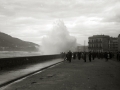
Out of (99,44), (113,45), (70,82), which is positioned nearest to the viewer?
(70,82)

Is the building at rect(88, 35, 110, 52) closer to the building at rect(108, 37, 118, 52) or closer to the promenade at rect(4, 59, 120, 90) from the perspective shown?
the building at rect(108, 37, 118, 52)

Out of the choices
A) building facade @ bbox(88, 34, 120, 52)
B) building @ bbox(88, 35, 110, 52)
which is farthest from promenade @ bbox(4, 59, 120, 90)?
building facade @ bbox(88, 34, 120, 52)

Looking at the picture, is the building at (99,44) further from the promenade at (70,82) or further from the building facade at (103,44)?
the promenade at (70,82)

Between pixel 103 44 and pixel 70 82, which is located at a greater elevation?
pixel 103 44

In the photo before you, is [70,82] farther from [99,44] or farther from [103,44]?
[103,44]

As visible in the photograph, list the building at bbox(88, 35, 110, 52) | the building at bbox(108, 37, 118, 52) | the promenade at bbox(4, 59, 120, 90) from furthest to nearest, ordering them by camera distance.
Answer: the building at bbox(108, 37, 118, 52), the building at bbox(88, 35, 110, 52), the promenade at bbox(4, 59, 120, 90)

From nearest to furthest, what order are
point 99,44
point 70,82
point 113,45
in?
point 70,82, point 99,44, point 113,45

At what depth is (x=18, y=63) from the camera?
18641mm

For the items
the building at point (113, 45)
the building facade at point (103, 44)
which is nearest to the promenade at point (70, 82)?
the building facade at point (103, 44)

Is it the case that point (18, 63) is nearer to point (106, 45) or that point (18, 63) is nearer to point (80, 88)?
point (80, 88)

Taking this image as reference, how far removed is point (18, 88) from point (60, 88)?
1767mm

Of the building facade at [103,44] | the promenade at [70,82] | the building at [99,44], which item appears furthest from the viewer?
the building facade at [103,44]

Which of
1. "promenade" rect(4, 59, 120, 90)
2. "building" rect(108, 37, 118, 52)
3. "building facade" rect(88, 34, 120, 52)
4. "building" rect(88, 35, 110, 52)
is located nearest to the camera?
"promenade" rect(4, 59, 120, 90)

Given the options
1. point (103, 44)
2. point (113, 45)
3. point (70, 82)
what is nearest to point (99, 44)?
point (103, 44)
